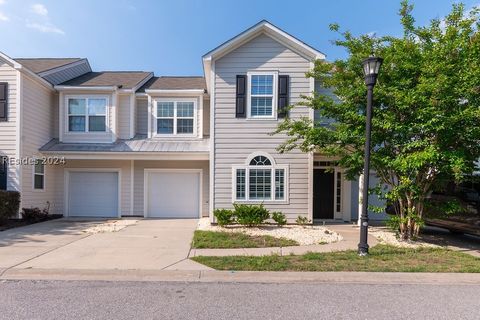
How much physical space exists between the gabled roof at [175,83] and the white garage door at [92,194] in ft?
14.1

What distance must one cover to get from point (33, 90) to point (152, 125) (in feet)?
15.5

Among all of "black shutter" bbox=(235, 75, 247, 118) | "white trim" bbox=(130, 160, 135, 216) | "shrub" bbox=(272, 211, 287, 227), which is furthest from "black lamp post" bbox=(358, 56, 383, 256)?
"white trim" bbox=(130, 160, 135, 216)

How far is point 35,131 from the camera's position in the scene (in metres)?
13.8

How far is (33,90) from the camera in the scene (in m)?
13.6

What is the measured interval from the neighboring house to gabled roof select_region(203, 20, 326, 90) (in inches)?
1.4

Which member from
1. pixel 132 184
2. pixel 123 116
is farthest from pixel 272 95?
pixel 132 184

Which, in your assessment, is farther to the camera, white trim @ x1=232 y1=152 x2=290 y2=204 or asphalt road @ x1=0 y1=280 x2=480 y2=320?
white trim @ x1=232 y1=152 x2=290 y2=204

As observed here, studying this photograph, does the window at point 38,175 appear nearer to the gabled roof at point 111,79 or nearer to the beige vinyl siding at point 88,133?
the beige vinyl siding at point 88,133

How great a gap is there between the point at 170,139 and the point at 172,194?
2.38 m

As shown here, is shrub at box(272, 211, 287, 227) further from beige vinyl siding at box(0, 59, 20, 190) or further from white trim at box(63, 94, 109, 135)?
beige vinyl siding at box(0, 59, 20, 190)

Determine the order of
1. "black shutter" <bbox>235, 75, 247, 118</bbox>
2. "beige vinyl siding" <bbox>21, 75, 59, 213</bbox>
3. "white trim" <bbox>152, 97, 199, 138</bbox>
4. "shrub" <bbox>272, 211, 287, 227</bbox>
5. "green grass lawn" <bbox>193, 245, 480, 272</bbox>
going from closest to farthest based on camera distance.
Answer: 1. "green grass lawn" <bbox>193, 245, 480, 272</bbox>
2. "shrub" <bbox>272, 211, 287, 227</bbox>
3. "black shutter" <bbox>235, 75, 247, 118</bbox>
4. "beige vinyl siding" <bbox>21, 75, 59, 213</bbox>
5. "white trim" <bbox>152, 97, 199, 138</bbox>

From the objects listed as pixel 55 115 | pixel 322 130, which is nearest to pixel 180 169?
pixel 55 115

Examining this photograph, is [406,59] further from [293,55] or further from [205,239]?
[205,239]

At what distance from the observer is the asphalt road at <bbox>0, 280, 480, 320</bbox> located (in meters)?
4.50
